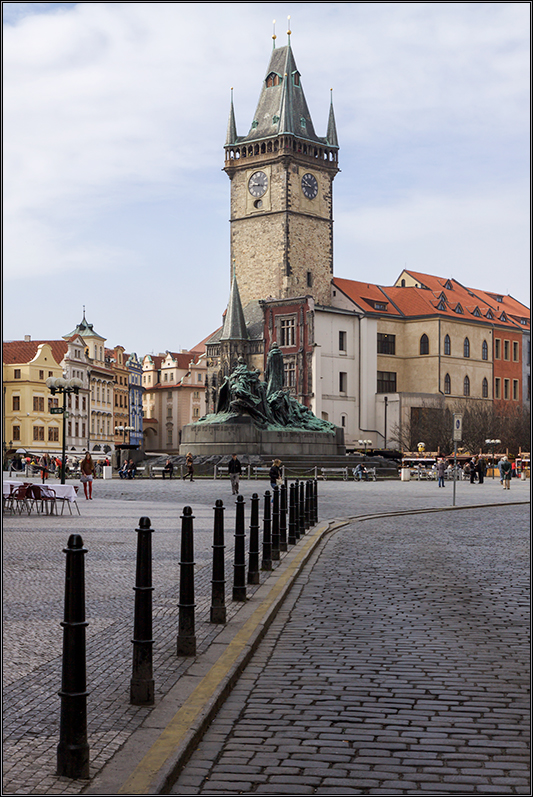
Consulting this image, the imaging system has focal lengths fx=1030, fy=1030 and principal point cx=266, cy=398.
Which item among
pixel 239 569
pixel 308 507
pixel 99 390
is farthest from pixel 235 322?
pixel 239 569

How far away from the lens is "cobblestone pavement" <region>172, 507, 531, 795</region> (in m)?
4.67

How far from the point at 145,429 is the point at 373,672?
138625mm

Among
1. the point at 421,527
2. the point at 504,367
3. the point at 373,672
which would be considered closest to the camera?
the point at 373,672

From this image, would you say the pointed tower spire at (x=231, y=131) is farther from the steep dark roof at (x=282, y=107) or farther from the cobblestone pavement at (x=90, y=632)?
the cobblestone pavement at (x=90, y=632)

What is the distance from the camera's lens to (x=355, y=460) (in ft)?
183

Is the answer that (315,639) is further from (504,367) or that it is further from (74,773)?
(504,367)

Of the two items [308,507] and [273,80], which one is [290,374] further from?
[308,507]

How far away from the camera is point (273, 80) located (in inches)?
3922

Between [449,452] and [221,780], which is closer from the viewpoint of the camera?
[221,780]

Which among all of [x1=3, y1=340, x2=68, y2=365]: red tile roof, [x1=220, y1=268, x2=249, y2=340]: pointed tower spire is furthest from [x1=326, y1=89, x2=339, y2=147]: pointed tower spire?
[x1=3, y1=340, x2=68, y2=365]: red tile roof

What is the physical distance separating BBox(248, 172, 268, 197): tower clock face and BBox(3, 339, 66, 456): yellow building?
78.9 ft

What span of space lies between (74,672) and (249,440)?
4787 centimetres

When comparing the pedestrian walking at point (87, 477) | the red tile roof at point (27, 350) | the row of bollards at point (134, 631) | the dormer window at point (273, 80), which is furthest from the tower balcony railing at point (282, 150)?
the row of bollards at point (134, 631)

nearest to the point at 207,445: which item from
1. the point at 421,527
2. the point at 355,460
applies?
the point at 355,460
